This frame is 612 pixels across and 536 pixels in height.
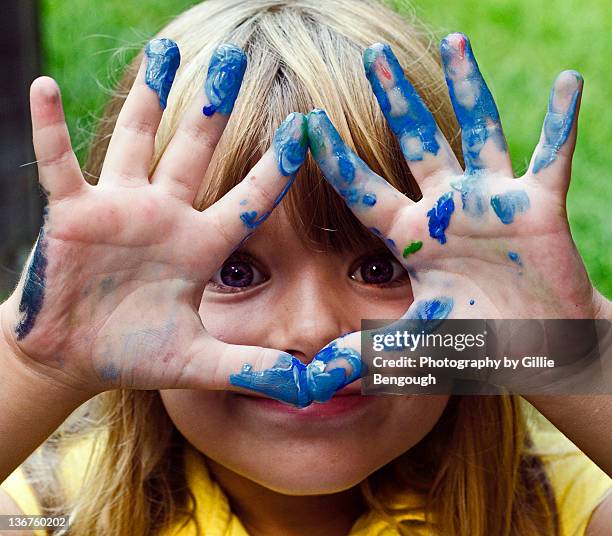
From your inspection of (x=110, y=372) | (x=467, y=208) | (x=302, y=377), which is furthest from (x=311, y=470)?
(x=467, y=208)

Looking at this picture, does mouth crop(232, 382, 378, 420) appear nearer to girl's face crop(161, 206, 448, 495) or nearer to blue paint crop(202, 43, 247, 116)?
girl's face crop(161, 206, 448, 495)

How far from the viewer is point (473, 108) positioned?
1211 mm

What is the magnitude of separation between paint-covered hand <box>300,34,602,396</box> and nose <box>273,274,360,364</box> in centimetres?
9

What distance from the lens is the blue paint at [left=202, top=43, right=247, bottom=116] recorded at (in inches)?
47.6

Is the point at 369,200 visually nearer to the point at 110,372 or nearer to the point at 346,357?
the point at 346,357

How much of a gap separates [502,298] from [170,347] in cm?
46

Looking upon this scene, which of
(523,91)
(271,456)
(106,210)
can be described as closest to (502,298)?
(271,456)

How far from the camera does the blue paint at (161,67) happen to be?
1202 millimetres

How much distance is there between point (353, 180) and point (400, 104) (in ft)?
0.42

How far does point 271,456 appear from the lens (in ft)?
4.54

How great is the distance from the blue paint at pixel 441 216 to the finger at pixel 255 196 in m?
0.20

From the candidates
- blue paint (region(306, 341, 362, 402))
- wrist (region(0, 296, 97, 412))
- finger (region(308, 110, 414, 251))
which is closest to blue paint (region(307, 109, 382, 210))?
finger (region(308, 110, 414, 251))

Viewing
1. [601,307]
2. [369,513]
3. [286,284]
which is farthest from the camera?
[369,513]

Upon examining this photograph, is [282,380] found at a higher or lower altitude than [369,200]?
lower
